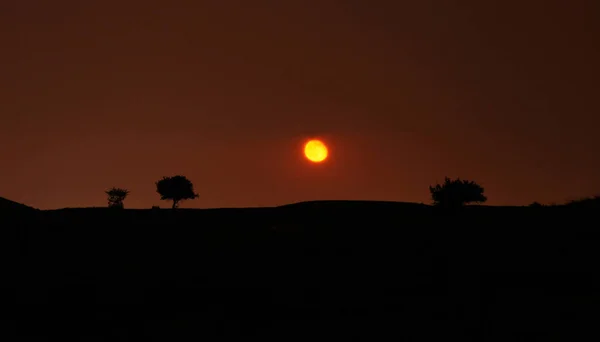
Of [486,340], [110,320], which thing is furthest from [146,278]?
[486,340]

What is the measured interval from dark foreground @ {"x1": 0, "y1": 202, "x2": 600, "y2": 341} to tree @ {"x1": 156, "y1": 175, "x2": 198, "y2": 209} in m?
38.0

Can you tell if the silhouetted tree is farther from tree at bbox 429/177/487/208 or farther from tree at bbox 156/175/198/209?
tree at bbox 156/175/198/209

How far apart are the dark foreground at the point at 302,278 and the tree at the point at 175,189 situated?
37961mm

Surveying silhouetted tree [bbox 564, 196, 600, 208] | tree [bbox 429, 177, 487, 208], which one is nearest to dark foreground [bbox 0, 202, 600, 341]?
silhouetted tree [bbox 564, 196, 600, 208]

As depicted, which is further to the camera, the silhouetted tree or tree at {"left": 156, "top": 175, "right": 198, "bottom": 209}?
tree at {"left": 156, "top": 175, "right": 198, "bottom": 209}

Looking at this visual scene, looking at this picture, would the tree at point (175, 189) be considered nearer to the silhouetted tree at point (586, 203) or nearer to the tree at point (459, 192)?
the tree at point (459, 192)

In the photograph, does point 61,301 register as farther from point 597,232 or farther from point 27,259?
point 597,232

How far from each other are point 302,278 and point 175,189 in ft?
169

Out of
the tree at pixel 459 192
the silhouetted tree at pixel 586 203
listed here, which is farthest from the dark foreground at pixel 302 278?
the tree at pixel 459 192

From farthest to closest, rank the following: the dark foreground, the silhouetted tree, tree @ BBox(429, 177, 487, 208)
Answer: tree @ BBox(429, 177, 487, 208) < the silhouetted tree < the dark foreground

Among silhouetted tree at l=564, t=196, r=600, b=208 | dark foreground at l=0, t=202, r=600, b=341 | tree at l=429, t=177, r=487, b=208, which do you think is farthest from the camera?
tree at l=429, t=177, r=487, b=208

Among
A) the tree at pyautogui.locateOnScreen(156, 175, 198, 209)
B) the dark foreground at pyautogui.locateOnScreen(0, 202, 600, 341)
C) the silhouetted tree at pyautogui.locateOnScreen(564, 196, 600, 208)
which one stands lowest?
the dark foreground at pyautogui.locateOnScreen(0, 202, 600, 341)

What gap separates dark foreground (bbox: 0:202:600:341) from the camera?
772 inches

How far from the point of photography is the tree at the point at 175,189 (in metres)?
73.4
